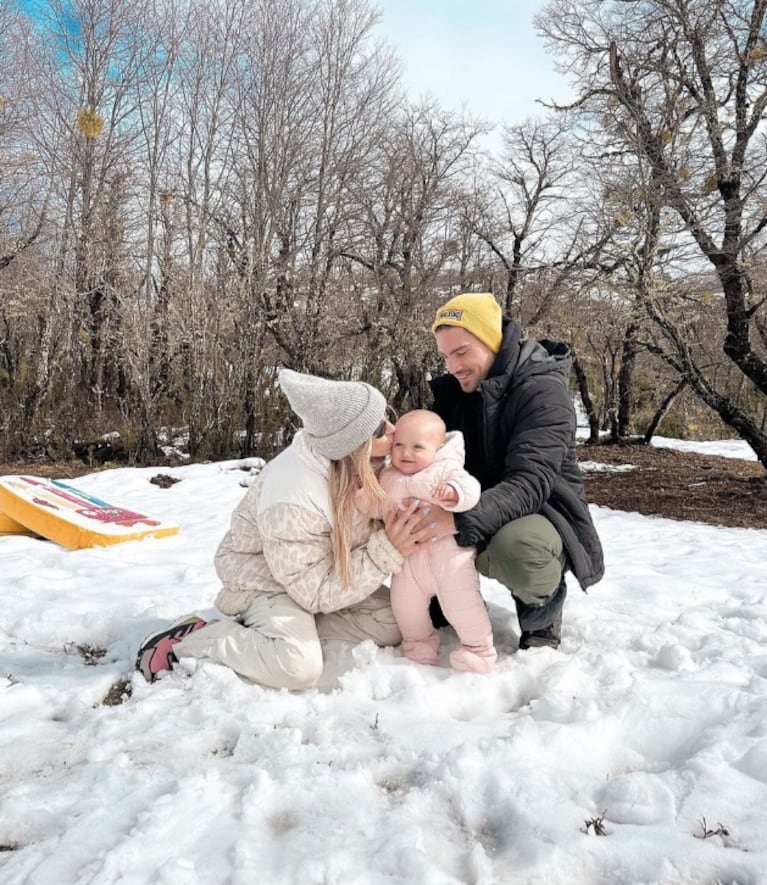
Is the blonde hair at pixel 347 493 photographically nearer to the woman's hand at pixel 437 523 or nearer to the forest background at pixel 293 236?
the woman's hand at pixel 437 523

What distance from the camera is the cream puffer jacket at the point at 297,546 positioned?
2.32m

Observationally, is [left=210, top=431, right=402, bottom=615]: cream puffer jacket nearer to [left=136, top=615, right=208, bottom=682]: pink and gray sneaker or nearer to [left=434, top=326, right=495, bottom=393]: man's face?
[left=136, top=615, right=208, bottom=682]: pink and gray sneaker

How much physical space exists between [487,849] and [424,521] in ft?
3.55

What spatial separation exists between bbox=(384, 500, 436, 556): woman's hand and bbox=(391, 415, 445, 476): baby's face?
16 cm

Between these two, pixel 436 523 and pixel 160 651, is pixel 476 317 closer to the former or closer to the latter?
pixel 436 523

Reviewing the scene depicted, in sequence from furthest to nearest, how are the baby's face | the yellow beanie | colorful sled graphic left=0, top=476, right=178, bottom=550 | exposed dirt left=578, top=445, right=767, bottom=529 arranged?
exposed dirt left=578, top=445, right=767, bottom=529 → colorful sled graphic left=0, top=476, right=178, bottom=550 → the yellow beanie → the baby's face

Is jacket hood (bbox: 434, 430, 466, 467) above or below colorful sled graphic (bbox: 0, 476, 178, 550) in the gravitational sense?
above

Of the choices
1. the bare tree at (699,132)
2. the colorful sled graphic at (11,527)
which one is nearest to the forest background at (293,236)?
the bare tree at (699,132)

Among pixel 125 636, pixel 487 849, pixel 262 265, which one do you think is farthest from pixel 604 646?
pixel 262 265

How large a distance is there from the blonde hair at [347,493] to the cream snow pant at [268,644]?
0.73 ft

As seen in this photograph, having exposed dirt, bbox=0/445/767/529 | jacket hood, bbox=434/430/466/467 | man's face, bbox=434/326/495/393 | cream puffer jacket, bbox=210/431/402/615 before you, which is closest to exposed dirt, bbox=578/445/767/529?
exposed dirt, bbox=0/445/767/529

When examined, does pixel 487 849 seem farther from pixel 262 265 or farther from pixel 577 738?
pixel 262 265

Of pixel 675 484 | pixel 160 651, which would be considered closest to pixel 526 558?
pixel 160 651

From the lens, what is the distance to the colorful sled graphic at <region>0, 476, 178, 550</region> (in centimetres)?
453
